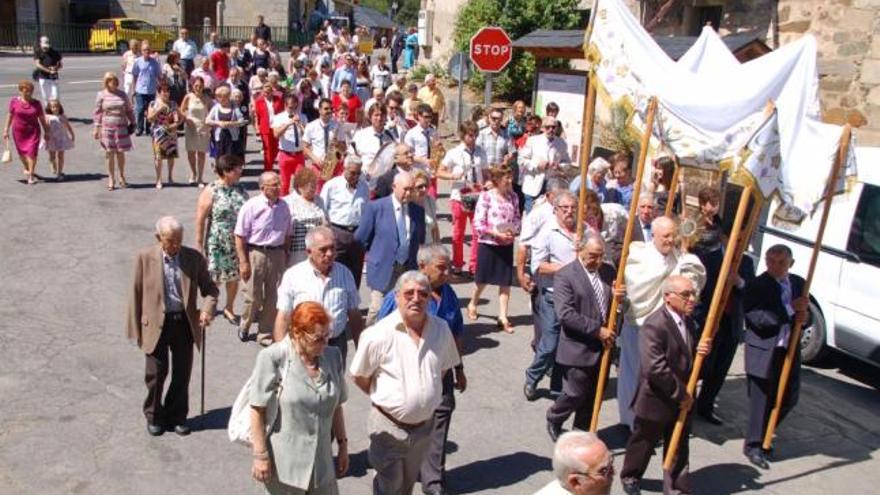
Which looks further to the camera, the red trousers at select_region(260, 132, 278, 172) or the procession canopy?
the red trousers at select_region(260, 132, 278, 172)

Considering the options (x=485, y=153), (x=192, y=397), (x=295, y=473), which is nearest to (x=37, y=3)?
(x=485, y=153)

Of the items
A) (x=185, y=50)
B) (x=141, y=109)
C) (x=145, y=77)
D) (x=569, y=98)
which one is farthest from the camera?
(x=185, y=50)

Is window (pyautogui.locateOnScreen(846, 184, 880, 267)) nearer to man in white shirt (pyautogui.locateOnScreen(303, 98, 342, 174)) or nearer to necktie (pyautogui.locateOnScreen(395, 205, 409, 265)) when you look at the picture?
necktie (pyautogui.locateOnScreen(395, 205, 409, 265))

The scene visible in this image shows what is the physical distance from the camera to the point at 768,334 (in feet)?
21.7

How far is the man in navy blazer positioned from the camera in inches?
303

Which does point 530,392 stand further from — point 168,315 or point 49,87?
point 49,87

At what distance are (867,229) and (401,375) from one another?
5755mm

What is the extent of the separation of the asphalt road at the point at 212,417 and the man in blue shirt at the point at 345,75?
30.0ft

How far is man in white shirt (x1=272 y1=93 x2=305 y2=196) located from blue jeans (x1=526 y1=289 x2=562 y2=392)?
5725 mm

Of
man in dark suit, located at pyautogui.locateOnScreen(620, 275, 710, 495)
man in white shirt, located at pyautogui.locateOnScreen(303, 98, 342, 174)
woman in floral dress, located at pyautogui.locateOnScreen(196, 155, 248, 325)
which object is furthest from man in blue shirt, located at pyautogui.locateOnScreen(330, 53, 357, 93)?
man in dark suit, located at pyautogui.locateOnScreen(620, 275, 710, 495)

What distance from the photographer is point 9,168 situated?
48.1ft

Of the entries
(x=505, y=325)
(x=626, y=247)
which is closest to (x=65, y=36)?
(x=505, y=325)

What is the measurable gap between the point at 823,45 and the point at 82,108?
17.4 m

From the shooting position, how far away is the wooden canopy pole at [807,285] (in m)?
6.21
